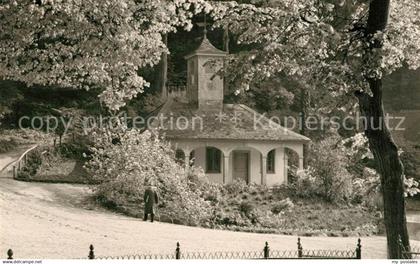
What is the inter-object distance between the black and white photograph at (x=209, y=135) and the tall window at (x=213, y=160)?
0.21 ft

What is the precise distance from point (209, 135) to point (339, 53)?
889 inches

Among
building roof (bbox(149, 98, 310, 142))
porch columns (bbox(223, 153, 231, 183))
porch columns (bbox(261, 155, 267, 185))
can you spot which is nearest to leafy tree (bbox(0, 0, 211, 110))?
building roof (bbox(149, 98, 310, 142))

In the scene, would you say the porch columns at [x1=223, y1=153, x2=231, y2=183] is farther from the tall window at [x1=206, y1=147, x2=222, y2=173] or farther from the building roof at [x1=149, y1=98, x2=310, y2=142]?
the building roof at [x1=149, y1=98, x2=310, y2=142]

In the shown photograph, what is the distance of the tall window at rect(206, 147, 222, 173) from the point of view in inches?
1448

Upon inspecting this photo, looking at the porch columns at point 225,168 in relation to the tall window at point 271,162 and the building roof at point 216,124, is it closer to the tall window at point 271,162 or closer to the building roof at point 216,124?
the building roof at point 216,124

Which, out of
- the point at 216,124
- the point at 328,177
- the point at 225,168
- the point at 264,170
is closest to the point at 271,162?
the point at 264,170

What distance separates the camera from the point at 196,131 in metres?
35.8

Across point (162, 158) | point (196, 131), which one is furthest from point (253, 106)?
point (162, 158)

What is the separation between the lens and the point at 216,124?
36844mm

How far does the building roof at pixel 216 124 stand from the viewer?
1404 inches

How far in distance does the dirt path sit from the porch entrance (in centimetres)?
1182

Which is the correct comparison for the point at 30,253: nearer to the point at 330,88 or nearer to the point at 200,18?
the point at 330,88

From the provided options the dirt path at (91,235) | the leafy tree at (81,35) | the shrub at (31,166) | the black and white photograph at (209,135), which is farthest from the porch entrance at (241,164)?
the leafy tree at (81,35)

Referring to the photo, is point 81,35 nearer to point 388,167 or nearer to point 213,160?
point 388,167
